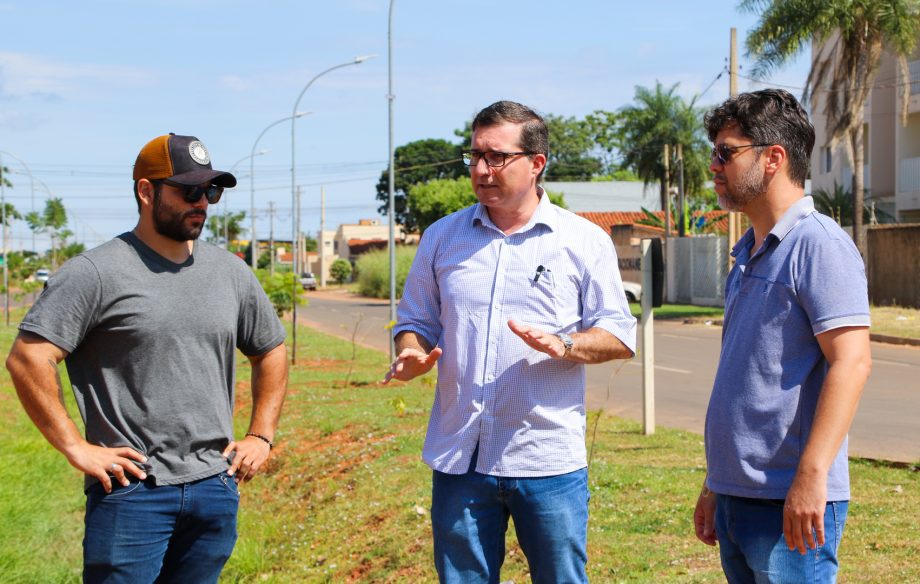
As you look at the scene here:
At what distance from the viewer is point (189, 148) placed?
11.6ft

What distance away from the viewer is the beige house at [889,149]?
3164 centimetres

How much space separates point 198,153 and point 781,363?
1.93 meters

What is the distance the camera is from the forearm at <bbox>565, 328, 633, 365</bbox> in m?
3.33

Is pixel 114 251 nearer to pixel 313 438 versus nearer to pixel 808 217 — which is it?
pixel 808 217

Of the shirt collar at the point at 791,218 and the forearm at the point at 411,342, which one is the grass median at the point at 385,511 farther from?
the shirt collar at the point at 791,218

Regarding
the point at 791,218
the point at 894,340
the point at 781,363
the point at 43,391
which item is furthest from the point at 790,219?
the point at 894,340

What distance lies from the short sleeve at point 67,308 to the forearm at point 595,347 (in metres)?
1.44

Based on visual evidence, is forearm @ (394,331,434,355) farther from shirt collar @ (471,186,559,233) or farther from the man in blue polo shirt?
the man in blue polo shirt

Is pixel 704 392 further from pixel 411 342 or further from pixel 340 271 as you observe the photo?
pixel 340 271

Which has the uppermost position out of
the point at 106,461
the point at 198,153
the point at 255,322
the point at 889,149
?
the point at 889,149

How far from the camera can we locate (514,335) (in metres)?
3.41

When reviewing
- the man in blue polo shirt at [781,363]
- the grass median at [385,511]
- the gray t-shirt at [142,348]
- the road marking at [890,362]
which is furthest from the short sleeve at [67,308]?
the road marking at [890,362]

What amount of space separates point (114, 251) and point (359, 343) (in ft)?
68.1

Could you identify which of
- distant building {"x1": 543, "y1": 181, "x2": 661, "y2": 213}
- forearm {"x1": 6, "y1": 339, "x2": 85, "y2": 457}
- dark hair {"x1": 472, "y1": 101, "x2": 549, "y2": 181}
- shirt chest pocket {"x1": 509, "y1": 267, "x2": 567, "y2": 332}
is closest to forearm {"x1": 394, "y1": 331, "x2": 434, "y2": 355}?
shirt chest pocket {"x1": 509, "y1": 267, "x2": 567, "y2": 332}
